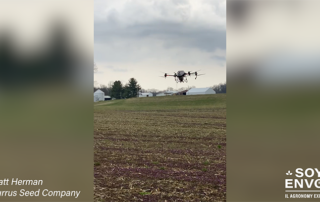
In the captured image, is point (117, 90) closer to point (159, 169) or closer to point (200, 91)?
point (200, 91)

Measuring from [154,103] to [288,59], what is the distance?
A: 66857mm

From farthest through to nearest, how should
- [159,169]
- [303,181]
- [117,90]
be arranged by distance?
[117,90] < [159,169] < [303,181]

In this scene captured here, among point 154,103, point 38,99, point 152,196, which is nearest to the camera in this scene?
point 38,99

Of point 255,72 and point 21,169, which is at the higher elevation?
point 255,72

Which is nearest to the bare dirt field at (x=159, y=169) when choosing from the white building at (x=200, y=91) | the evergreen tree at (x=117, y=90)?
the white building at (x=200, y=91)

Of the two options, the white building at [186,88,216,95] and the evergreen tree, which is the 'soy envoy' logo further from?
the evergreen tree

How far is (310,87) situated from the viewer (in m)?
4.35

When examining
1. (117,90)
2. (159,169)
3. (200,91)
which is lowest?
(159,169)

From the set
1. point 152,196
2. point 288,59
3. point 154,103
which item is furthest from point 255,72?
point 154,103

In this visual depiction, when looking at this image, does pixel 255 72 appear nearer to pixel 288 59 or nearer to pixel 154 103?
pixel 288 59

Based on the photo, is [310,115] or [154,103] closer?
[310,115]

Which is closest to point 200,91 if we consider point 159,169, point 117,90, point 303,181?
point 117,90

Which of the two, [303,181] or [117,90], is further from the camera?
[117,90]

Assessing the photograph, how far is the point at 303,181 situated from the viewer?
5.86 m
